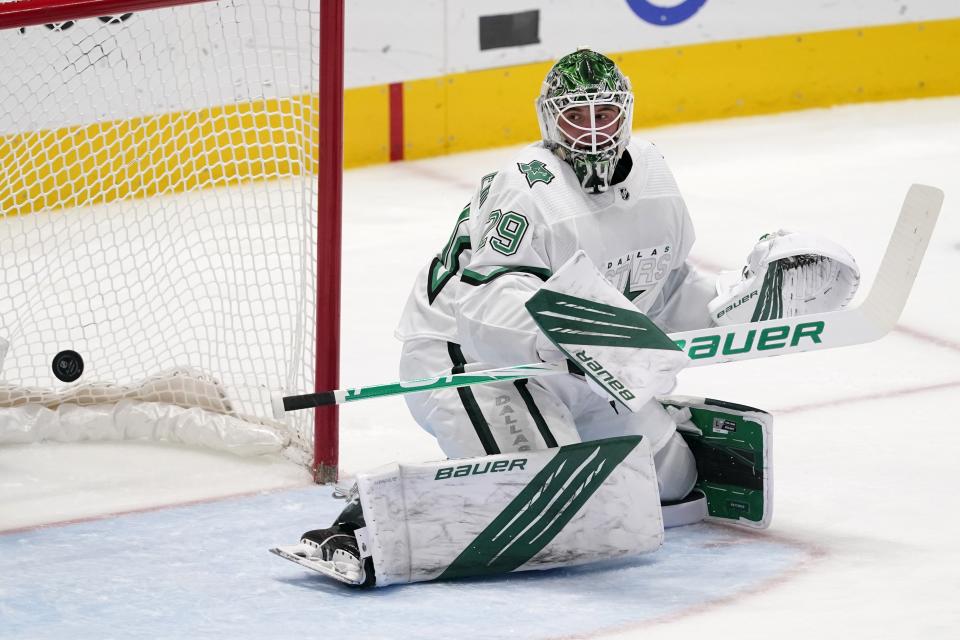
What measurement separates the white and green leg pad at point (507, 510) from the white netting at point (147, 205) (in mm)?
739

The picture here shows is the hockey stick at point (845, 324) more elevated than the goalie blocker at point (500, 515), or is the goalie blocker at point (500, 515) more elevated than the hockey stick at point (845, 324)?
the hockey stick at point (845, 324)

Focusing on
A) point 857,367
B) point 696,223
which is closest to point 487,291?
point 857,367

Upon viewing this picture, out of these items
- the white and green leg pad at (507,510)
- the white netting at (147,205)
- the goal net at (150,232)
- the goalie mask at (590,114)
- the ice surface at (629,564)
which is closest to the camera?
the ice surface at (629,564)

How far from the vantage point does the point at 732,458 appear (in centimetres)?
294

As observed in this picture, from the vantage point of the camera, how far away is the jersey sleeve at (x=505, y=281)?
8.71ft

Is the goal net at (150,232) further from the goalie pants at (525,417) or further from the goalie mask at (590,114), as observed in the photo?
the goalie mask at (590,114)

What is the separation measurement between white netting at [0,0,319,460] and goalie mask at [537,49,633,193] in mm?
718

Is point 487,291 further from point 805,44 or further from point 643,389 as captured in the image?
point 805,44

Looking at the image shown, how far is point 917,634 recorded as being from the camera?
2.41m

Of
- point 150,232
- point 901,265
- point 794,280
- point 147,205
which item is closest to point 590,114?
point 794,280

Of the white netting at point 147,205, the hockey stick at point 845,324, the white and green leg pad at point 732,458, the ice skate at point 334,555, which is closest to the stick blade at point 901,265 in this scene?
the hockey stick at point 845,324

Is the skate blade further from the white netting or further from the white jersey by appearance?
the white netting

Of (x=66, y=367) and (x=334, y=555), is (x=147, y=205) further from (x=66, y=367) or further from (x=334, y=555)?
(x=334, y=555)

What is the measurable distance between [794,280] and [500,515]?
678 mm
